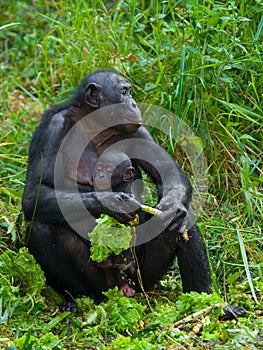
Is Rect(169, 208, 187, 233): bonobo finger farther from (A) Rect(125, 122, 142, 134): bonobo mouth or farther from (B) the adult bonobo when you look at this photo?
(A) Rect(125, 122, 142, 134): bonobo mouth

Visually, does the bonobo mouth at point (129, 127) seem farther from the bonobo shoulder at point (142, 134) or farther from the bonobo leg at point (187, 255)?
the bonobo leg at point (187, 255)

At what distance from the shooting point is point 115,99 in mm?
5016

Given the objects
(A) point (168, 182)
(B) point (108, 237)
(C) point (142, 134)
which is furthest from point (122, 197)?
(C) point (142, 134)

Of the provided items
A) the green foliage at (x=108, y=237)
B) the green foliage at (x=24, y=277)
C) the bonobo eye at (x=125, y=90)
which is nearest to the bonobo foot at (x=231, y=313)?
the green foliage at (x=108, y=237)

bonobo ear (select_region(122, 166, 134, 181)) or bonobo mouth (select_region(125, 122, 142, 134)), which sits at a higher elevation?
bonobo mouth (select_region(125, 122, 142, 134))

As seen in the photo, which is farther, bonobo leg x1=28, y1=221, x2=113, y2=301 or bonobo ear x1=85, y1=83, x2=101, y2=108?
bonobo ear x1=85, y1=83, x2=101, y2=108

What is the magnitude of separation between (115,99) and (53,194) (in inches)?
31.4

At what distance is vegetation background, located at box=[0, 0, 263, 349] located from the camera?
4281mm

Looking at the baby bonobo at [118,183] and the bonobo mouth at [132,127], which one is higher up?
the bonobo mouth at [132,127]

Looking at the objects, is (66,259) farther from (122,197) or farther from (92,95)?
(92,95)

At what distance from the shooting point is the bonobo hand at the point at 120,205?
4.36m

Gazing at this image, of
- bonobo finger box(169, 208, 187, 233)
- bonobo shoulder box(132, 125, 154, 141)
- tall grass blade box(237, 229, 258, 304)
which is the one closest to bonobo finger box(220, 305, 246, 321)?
tall grass blade box(237, 229, 258, 304)

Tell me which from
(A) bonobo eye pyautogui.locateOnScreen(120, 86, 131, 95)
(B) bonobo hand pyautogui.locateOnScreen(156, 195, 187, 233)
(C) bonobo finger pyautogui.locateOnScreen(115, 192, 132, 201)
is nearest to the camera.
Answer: (C) bonobo finger pyautogui.locateOnScreen(115, 192, 132, 201)

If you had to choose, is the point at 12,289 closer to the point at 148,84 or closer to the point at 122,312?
the point at 122,312
